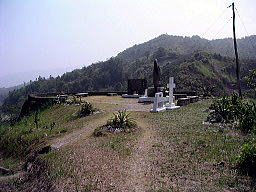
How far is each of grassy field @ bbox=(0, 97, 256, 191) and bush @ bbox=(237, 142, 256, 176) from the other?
0.20 meters

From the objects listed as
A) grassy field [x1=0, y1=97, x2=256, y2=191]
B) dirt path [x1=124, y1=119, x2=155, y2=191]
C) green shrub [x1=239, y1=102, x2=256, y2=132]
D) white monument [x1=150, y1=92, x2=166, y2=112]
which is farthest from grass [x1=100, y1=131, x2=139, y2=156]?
white monument [x1=150, y1=92, x2=166, y2=112]

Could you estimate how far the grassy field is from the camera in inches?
254

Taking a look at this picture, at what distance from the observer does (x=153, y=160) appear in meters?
7.83

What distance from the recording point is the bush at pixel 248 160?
663 centimetres

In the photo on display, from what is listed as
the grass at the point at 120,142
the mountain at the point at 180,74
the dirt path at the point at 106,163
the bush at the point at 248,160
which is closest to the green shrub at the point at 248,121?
the bush at the point at 248,160

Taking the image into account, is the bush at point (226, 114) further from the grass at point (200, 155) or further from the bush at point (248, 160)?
the bush at point (248, 160)

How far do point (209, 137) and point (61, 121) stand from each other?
9.03 metres

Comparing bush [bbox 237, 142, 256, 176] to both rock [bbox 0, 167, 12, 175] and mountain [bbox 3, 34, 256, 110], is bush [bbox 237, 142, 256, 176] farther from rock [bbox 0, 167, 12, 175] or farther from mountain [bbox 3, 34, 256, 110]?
mountain [bbox 3, 34, 256, 110]

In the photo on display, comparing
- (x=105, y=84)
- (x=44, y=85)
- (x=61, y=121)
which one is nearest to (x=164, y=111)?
(x=61, y=121)

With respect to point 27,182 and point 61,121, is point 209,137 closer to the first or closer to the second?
point 27,182

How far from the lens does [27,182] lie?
8.54 metres

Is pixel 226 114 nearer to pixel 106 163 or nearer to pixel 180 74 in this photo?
pixel 106 163

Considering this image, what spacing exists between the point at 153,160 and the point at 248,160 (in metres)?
2.57

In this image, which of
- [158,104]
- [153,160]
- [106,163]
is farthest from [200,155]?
[158,104]
